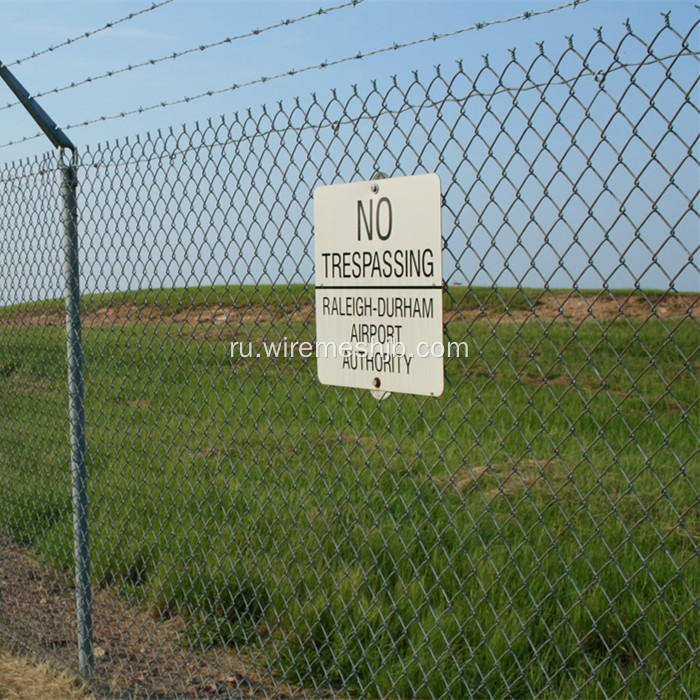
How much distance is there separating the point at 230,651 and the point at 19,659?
1.22m

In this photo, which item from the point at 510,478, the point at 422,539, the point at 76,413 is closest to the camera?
the point at 76,413

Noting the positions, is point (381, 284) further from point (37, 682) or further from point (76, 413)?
point (37, 682)

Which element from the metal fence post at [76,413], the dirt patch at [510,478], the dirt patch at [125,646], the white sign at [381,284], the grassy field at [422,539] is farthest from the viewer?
the dirt patch at [510,478]

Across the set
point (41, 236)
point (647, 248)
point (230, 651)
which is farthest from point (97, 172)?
point (647, 248)

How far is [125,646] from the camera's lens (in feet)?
12.9

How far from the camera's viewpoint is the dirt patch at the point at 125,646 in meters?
3.47

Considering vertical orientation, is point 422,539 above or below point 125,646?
above

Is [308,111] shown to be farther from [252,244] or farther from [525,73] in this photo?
[525,73]

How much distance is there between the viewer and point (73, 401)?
A: 145 inches

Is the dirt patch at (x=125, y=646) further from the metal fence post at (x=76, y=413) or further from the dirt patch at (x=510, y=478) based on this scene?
the dirt patch at (x=510, y=478)

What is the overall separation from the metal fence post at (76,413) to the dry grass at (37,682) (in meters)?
0.09

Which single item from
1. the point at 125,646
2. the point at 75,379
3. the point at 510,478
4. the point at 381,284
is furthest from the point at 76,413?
the point at 510,478

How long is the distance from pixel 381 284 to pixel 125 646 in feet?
8.45

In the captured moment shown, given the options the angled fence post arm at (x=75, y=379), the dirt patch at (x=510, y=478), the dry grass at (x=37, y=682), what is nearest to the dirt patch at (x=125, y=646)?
the dry grass at (x=37, y=682)
